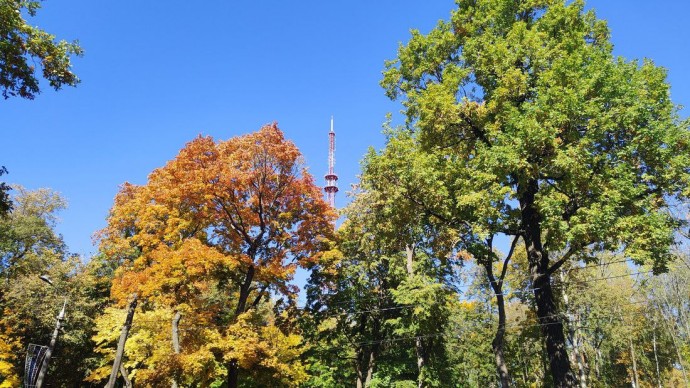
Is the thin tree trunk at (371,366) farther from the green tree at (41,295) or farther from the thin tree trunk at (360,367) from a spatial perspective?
the green tree at (41,295)

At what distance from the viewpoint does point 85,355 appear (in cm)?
2695

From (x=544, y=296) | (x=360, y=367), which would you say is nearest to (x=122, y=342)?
(x=360, y=367)

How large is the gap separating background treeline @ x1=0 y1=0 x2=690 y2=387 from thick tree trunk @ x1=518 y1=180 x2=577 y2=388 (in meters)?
0.05

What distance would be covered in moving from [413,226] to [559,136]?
515 cm

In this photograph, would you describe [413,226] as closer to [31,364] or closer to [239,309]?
[239,309]

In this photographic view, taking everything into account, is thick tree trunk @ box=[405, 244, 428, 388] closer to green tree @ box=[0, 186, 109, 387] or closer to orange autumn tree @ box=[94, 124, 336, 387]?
orange autumn tree @ box=[94, 124, 336, 387]

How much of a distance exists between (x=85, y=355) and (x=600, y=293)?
110 ft

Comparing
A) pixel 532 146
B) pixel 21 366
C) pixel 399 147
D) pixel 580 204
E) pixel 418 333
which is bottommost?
pixel 21 366

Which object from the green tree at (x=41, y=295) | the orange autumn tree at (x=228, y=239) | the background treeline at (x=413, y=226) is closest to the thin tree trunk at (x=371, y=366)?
the background treeline at (x=413, y=226)

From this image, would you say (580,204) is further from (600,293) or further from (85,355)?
(85,355)

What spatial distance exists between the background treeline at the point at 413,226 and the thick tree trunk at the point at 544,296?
0.05m

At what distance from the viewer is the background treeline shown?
1047 cm

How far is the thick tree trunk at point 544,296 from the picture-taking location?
11.1m

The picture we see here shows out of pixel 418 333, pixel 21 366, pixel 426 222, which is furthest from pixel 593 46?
pixel 21 366
